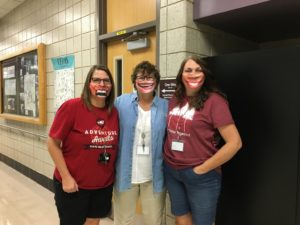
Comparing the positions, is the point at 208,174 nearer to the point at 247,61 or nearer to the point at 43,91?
the point at 247,61

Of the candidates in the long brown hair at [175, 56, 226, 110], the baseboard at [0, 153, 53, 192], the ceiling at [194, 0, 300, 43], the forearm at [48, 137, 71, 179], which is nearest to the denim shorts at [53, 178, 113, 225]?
the forearm at [48, 137, 71, 179]

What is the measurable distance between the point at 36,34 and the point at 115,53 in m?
1.82

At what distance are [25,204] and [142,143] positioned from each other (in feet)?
7.40

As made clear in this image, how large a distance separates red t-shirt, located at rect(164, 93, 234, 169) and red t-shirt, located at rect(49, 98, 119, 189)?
0.39m

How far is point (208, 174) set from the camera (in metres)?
1.46

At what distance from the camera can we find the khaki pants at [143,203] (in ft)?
5.43

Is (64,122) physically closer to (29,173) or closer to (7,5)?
(29,173)

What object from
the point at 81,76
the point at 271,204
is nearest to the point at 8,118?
the point at 81,76

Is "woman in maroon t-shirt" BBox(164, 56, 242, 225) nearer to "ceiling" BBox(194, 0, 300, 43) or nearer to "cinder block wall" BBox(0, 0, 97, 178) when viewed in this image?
"ceiling" BBox(194, 0, 300, 43)

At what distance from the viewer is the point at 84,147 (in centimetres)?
155

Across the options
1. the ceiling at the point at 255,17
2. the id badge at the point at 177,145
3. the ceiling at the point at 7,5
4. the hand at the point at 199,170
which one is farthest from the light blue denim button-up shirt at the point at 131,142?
the ceiling at the point at 7,5

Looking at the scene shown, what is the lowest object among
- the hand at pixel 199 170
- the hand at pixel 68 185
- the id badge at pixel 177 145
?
the hand at pixel 68 185

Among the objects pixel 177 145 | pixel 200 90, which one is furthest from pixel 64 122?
pixel 200 90

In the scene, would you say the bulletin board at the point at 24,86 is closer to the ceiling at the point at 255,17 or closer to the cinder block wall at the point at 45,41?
the cinder block wall at the point at 45,41
